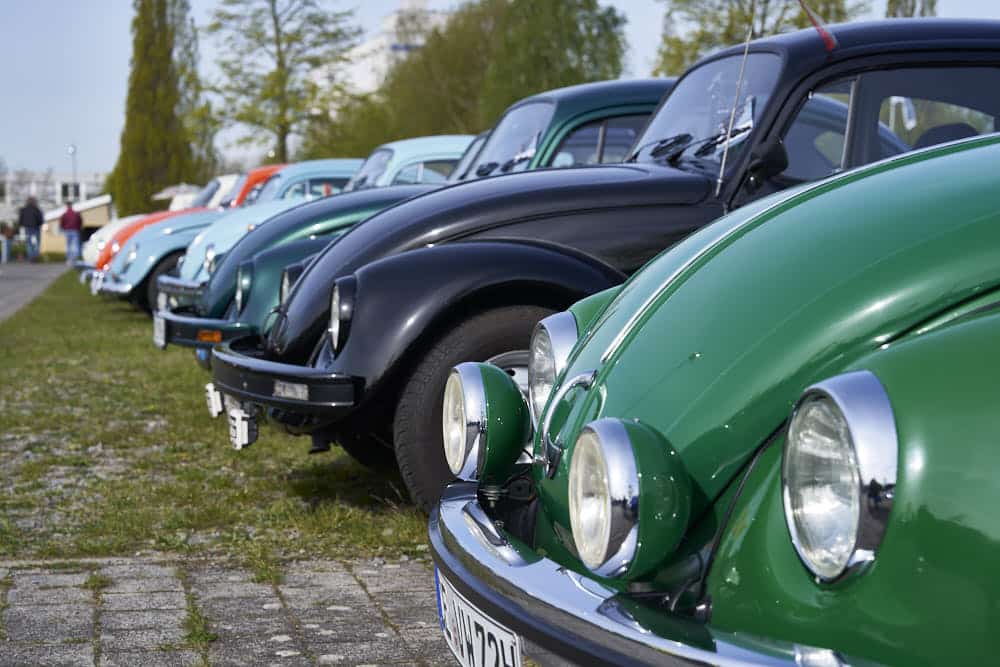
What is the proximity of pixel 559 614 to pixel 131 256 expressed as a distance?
1340cm

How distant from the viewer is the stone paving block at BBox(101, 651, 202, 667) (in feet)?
11.8

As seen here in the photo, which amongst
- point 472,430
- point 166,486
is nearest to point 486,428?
point 472,430

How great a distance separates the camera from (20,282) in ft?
92.9

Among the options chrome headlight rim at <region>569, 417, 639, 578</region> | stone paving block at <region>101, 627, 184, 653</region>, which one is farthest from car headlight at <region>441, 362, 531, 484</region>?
stone paving block at <region>101, 627, 184, 653</region>

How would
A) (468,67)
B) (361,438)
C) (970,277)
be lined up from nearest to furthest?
(970,277)
(361,438)
(468,67)

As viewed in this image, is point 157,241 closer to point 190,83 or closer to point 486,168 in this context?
point 486,168

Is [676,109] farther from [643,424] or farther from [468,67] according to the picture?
[468,67]

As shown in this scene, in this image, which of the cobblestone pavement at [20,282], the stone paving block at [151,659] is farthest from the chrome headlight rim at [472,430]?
the cobblestone pavement at [20,282]

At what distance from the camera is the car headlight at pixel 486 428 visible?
2893mm

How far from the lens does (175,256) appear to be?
14.5m

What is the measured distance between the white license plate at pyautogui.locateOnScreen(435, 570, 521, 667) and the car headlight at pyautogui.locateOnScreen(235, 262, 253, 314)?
4.50m

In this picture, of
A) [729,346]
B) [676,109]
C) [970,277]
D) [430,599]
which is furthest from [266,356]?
[970,277]

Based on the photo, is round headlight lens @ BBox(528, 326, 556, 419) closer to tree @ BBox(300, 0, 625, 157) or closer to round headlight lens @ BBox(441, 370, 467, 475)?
round headlight lens @ BBox(441, 370, 467, 475)

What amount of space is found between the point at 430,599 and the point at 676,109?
262 centimetres
